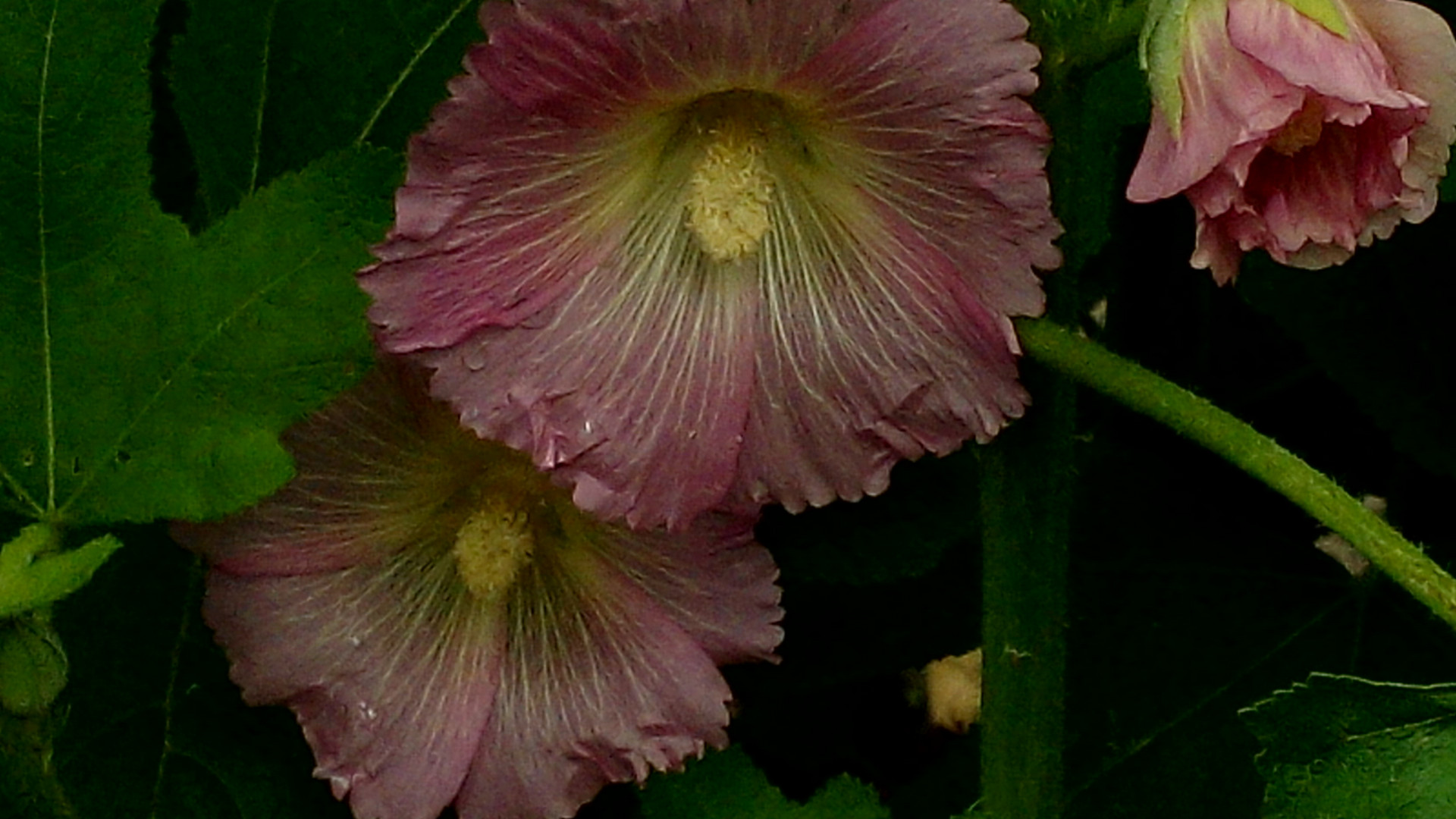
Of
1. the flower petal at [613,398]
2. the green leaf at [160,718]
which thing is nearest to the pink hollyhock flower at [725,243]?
the flower petal at [613,398]

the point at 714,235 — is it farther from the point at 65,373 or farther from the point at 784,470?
the point at 65,373

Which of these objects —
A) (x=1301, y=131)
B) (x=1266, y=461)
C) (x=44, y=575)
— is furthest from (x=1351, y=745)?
(x=44, y=575)

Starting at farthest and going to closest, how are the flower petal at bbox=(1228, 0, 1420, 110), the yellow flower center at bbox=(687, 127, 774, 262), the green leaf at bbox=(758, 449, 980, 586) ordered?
the green leaf at bbox=(758, 449, 980, 586) < the yellow flower center at bbox=(687, 127, 774, 262) < the flower petal at bbox=(1228, 0, 1420, 110)

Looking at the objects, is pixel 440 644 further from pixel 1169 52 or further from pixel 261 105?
pixel 1169 52

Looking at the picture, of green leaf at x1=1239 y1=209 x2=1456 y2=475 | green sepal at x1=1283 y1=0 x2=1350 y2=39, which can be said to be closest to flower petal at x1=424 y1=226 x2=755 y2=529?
green sepal at x1=1283 y1=0 x2=1350 y2=39

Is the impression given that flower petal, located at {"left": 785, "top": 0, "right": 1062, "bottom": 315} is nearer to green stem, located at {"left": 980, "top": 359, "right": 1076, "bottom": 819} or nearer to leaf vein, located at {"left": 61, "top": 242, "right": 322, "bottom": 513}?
green stem, located at {"left": 980, "top": 359, "right": 1076, "bottom": 819}

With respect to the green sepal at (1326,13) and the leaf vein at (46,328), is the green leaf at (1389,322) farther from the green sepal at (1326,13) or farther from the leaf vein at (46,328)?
the leaf vein at (46,328)
